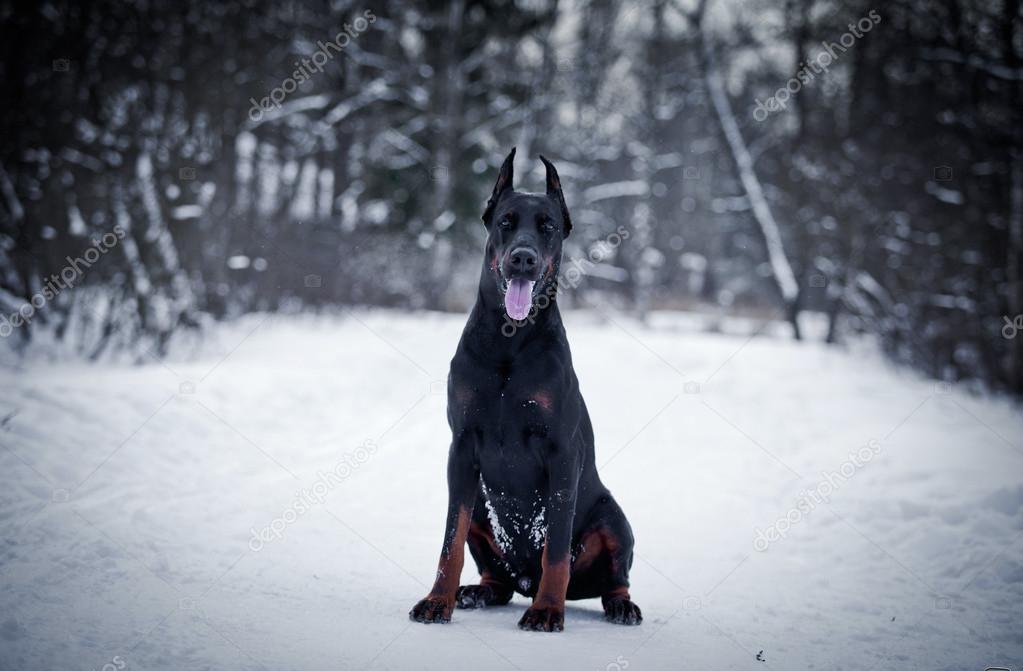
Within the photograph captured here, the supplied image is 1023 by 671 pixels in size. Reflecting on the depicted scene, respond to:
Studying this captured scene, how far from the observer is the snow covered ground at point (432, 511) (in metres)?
2.79

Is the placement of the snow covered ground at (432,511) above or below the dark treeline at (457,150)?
below

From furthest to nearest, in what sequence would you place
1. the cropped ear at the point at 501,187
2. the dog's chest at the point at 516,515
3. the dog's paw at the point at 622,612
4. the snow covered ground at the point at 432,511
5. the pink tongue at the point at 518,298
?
the cropped ear at the point at 501,187 < the dog's paw at the point at 622,612 < the dog's chest at the point at 516,515 < the pink tongue at the point at 518,298 < the snow covered ground at the point at 432,511

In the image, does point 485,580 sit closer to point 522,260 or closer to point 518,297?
point 518,297

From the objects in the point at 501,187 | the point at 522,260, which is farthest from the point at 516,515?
the point at 501,187

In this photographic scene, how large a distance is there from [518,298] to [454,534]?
1036mm

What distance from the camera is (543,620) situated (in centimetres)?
291

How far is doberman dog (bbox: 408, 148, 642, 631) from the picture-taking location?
294cm

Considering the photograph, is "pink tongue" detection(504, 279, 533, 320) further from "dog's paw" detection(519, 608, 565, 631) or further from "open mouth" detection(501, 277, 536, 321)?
"dog's paw" detection(519, 608, 565, 631)

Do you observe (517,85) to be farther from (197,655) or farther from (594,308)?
(197,655)

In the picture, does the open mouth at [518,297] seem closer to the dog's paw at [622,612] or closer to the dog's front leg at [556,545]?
the dog's front leg at [556,545]

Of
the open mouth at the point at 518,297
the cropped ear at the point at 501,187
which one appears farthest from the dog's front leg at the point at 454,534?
the cropped ear at the point at 501,187

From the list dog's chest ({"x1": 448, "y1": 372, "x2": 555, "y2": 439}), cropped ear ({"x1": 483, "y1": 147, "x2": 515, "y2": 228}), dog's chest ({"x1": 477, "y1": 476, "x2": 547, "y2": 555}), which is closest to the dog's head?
cropped ear ({"x1": 483, "y1": 147, "x2": 515, "y2": 228})

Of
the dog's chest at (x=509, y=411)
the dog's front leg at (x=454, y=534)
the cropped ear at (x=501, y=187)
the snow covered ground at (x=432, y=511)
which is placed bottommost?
the snow covered ground at (x=432, y=511)

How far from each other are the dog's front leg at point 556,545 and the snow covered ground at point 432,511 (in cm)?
11
